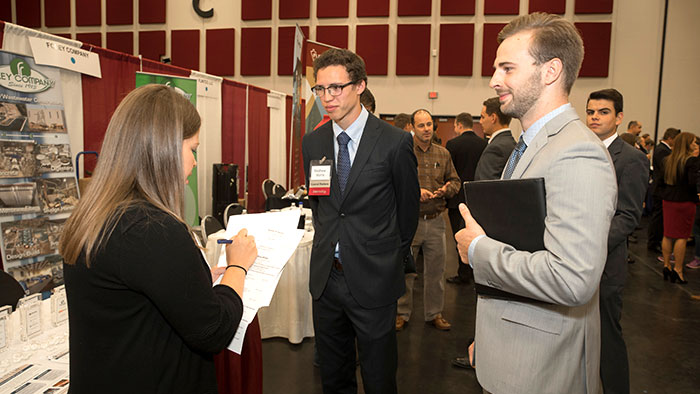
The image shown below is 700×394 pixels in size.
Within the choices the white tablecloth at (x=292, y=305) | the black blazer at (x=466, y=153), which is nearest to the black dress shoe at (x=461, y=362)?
the white tablecloth at (x=292, y=305)

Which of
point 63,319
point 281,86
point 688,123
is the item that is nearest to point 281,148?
point 281,86

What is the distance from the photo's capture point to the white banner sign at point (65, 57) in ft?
10.4

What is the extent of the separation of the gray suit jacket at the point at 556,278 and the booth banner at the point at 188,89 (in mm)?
4402

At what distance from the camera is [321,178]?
76.9 inches

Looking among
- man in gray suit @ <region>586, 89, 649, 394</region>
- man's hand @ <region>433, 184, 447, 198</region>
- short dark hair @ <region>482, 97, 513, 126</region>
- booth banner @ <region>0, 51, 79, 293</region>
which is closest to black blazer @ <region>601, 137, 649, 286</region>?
man in gray suit @ <region>586, 89, 649, 394</region>

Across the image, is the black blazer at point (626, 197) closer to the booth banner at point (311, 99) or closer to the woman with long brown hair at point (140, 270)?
the woman with long brown hair at point (140, 270)

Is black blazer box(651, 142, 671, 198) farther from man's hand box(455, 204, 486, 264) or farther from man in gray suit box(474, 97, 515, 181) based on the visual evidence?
man's hand box(455, 204, 486, 264)

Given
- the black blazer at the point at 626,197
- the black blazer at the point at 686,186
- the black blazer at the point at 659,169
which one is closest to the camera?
the black blazer at the point at 626,197

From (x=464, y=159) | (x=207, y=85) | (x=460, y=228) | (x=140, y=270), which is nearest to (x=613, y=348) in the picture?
(x=140, y=270)

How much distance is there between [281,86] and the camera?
10.5 metres

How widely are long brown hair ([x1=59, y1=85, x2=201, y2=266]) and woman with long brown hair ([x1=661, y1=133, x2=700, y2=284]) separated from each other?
5.99 meters

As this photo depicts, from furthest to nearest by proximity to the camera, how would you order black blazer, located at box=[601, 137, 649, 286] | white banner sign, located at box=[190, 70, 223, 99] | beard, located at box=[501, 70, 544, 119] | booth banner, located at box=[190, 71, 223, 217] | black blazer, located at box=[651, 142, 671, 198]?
booth banner, located at box=[190, 71, 223, 217], white banner sign, located at box=[190, 70, 223, 99], black blazer, located at box=[651, 142, 671, 198], black blazer, located at box=[601, 137, 649, 286], beard, located at box=[501, 70, 544, 119]

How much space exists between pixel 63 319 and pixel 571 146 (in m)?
1.96

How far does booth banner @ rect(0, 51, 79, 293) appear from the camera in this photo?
2.87m
